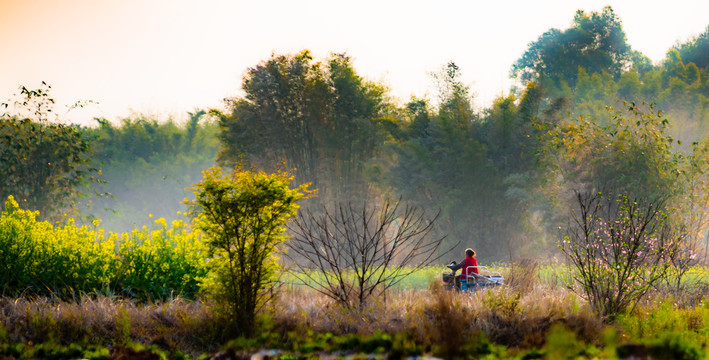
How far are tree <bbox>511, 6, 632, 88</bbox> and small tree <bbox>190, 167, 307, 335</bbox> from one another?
26986mm

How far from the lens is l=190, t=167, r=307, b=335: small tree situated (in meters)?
6.85

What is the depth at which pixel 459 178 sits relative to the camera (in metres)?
18.8

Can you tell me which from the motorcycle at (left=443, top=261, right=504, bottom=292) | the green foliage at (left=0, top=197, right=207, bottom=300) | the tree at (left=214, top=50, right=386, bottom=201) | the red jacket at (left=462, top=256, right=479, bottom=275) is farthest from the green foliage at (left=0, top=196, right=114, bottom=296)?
the tree at (left=214, top=50, right=386, bottom=201)

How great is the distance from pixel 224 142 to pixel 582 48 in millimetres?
19977

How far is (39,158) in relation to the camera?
1478 cm

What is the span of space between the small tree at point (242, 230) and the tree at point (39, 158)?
27.9 ft

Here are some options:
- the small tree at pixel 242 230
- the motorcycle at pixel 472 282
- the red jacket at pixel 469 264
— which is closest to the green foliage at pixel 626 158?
the red jacket at pixel 469 264

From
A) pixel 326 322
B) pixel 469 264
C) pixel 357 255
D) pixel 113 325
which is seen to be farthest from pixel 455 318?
pixel 357 255

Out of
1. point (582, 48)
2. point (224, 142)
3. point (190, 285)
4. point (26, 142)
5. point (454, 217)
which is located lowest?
point (190, 285)

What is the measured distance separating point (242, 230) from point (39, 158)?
9963 mm

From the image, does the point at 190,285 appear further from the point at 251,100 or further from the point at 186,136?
the point at 186,136

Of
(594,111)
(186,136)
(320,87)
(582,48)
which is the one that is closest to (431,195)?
(320,87)

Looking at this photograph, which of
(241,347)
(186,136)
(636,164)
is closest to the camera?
(241,347)

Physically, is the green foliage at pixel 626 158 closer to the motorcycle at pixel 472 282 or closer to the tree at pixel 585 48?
the motorcycle at pixel 472 282
